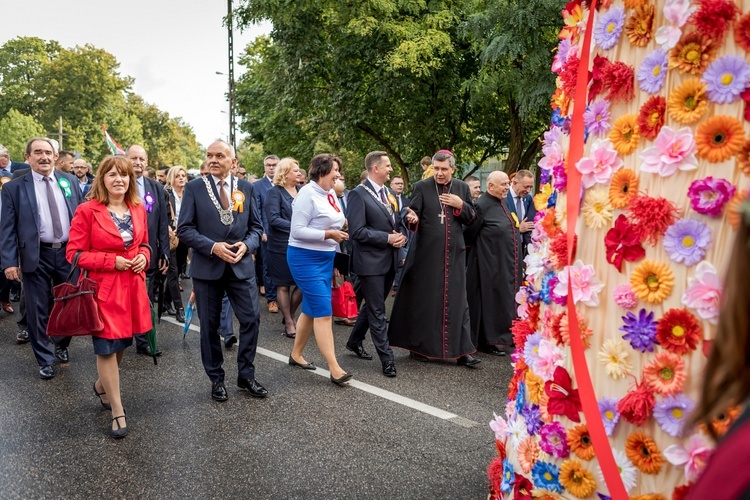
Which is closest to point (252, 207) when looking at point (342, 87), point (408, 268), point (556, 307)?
point (408, 268)

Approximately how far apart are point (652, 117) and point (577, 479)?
1.32 metres

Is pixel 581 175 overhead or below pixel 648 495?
overhead

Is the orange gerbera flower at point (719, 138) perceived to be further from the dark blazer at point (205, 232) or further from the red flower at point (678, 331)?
the dark blazer at point (205, 232)

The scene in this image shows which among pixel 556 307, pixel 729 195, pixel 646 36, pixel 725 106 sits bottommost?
pixel 556 307

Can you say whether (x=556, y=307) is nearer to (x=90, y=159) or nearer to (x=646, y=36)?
(x=646, y=36)

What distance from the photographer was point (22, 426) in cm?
510

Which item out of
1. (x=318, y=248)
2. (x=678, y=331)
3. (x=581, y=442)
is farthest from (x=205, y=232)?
(x=678, y=331)

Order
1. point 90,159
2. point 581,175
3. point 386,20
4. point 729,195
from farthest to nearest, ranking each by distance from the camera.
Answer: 1. point 90,159
2. point 386,20
3. point 581,175
4. point 729,195

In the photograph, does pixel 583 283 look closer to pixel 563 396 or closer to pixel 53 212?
pixel 563 396

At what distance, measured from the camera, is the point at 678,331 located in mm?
2193

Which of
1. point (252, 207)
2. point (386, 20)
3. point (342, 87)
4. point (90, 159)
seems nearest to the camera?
point (252, 207)

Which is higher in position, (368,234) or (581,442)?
(368,234)

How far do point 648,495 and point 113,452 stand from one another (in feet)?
11.6

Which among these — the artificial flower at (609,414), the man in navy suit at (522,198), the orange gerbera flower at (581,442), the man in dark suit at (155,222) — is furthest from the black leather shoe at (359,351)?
the artificial flower at (609,414)
